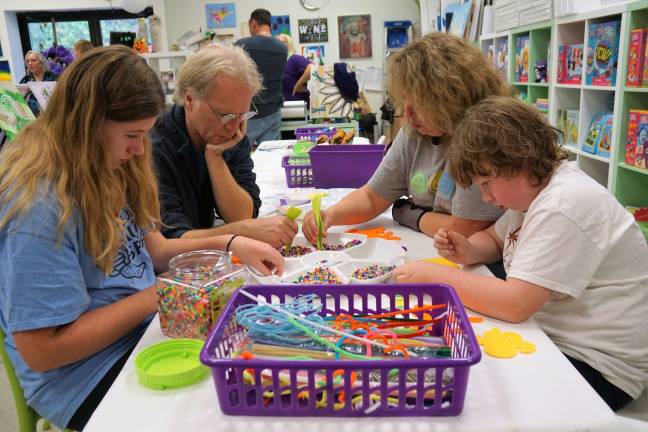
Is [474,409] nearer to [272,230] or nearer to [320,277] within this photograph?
[320,277]

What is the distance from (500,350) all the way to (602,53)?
2450 millimetres

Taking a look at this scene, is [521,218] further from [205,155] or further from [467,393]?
[205,155]

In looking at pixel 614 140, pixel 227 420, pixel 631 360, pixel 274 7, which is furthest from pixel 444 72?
pixel 274 7

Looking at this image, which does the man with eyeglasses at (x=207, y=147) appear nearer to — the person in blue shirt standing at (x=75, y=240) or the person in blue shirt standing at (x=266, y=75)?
the person in blue shirt standing at (x=75, y=240)

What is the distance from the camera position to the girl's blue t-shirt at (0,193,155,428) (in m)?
0.81

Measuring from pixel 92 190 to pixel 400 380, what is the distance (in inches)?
24.9

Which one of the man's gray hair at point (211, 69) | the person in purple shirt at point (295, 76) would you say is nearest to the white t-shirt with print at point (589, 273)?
the man's gray hair at point (211, 69)

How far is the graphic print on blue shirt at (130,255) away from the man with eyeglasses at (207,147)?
26 centimetres

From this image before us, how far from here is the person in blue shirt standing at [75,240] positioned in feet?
2.72

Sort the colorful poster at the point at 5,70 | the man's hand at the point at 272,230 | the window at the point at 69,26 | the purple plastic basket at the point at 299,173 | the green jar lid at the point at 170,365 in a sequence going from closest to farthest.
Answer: the green jar lid at the point at 170,365, the man's hand at the point at 272,230, the purple plastic basket at the point at 299,173, the colorful poster at the point at 5,70, the window at the point at 69,26

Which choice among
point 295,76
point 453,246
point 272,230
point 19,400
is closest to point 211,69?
point 272,230

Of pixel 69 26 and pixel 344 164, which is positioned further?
pixel 69 26

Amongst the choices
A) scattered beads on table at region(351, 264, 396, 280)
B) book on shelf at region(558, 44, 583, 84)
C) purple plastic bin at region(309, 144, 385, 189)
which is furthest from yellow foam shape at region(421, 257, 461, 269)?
book on shelf at region(558, 44, 583, 84)

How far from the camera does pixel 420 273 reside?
1.05 m
